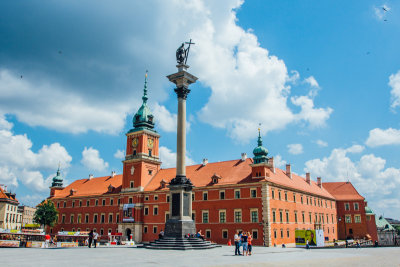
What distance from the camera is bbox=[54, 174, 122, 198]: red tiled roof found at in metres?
66.1

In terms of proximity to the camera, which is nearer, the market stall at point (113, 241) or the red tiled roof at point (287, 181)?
the market stall at point (113, 241)

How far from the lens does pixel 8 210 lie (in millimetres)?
81625

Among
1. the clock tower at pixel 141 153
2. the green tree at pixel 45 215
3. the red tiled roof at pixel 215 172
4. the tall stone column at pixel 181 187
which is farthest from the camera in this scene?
the green tree at pixel 45 215

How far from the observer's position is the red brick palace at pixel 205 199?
45844mm

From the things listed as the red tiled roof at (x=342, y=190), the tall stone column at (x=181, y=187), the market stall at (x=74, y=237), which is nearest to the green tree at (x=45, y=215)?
the market stall at (x=74, y=237)

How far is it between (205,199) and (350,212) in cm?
3692

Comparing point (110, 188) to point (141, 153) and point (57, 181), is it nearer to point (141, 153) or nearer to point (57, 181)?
point (141, 153)

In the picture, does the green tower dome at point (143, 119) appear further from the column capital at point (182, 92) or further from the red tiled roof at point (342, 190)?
the red tiled roof at point (342, 190)

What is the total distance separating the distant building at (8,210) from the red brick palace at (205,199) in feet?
42.2

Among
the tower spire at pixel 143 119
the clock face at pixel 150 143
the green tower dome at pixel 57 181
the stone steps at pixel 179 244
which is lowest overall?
the stone steps at pixel 179 244

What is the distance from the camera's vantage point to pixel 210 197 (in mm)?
49938

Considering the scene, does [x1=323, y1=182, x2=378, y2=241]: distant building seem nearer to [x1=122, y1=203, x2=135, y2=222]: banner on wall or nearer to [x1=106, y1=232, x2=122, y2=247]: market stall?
[x1=122, y1=203, x2=135, y2=222]: banner on wall

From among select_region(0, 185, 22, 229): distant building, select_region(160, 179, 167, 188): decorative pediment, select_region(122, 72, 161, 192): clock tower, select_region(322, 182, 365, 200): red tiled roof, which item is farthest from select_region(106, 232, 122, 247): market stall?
select_region(322, 182, 365, 200): red tiled roof

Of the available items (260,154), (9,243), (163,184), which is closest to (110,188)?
(163,184)
